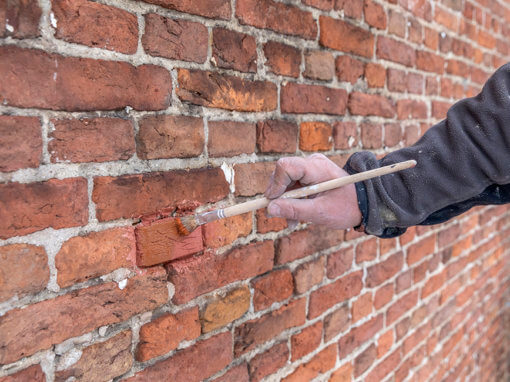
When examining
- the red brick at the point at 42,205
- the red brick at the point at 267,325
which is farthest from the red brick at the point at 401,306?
the red brick at the point at 42,205

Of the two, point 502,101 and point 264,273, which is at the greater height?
point 502,101

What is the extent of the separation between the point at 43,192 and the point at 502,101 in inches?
34.1

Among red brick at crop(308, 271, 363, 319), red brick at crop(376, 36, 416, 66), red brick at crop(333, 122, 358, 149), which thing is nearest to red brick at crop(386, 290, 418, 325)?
red brick at crop(308, 271, 363, 319)

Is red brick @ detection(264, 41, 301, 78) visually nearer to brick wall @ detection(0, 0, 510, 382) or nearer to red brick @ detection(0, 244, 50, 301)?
brick wall @ detection(0, 0, 510, 382)

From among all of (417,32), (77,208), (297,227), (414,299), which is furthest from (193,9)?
(414,299)

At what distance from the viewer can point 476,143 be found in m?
0.81

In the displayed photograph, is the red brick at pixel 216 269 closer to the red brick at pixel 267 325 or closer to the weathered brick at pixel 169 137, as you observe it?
the red brick at pixel 267 325

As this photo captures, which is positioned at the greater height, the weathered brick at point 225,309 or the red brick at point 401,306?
the weathered brick at point 225,309

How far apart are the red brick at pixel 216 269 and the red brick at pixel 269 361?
22 centimetres

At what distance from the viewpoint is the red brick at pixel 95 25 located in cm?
63

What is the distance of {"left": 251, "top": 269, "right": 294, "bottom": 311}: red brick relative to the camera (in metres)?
1.02

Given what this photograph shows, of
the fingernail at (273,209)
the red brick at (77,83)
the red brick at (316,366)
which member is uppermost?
the red brick at (77,83)

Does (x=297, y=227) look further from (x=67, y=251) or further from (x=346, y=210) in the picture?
(x=67, y=251)

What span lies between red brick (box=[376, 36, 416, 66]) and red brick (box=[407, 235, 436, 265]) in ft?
→ 2.41
